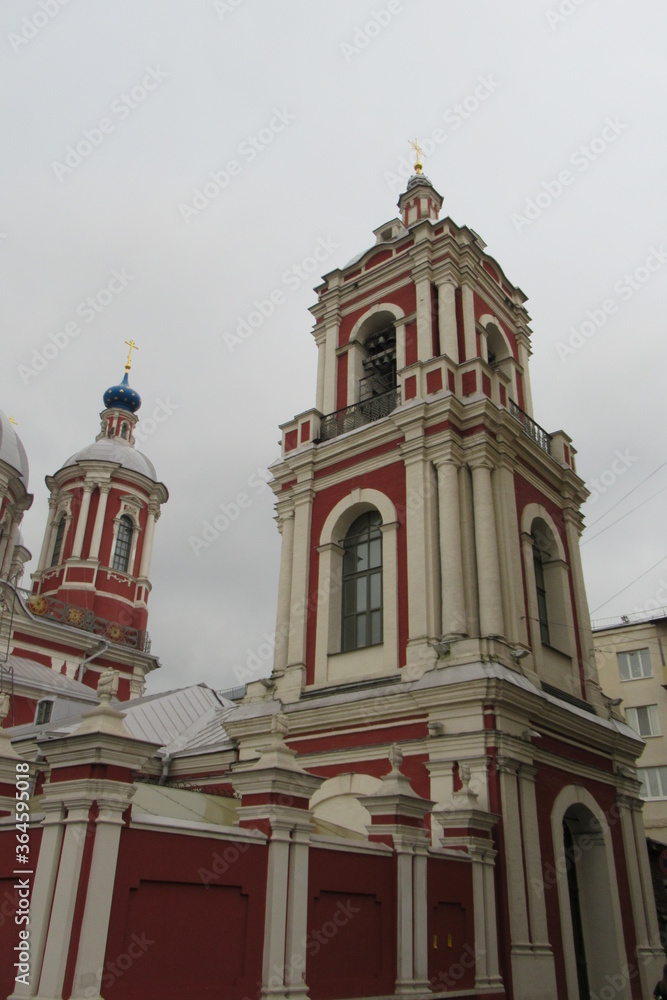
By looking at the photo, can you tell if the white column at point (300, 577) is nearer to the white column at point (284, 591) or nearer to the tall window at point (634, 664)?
the white column at point (284, 591)

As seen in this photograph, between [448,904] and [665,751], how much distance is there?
23043mm

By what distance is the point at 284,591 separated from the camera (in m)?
17.4

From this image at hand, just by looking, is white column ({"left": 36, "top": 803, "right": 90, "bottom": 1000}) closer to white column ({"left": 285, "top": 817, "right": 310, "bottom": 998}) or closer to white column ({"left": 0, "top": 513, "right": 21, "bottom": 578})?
white column ({"left": 285, "top": 817, "right": 310, "bottom": 998})

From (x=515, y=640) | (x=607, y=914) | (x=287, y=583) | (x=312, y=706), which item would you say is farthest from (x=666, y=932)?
(x=287, y=583)

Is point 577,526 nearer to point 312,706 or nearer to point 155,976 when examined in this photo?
point 312,706

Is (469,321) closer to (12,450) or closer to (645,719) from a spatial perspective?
(645,719)

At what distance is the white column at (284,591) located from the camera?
55.5 feet

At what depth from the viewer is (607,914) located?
1412 centimetres

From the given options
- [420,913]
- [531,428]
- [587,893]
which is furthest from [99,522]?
[420,913]

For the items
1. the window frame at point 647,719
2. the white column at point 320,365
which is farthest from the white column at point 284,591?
the window frame at point 647,719

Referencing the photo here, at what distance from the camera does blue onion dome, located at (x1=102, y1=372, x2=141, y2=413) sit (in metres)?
40.5

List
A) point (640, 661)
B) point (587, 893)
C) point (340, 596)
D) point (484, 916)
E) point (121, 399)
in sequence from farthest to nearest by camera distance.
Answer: point (121, 399), point (640, 661), point (340, 596), point (587, 893), point (484, 916)

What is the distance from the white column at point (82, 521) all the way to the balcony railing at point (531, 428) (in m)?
21.3

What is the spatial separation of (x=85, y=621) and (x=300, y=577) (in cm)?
1732
